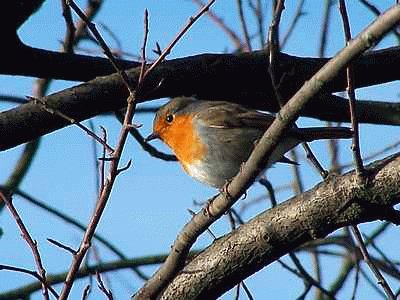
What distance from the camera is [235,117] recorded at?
4.96 meters

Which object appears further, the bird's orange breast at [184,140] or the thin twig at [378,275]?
the bird's orange breast at [184,140]

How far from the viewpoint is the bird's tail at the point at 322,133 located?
183 inches

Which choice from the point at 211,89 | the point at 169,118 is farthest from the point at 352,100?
the point at 169,118

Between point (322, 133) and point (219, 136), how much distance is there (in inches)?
21.2

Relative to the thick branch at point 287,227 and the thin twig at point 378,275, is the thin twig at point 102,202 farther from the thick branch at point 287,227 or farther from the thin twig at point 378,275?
the thin twig at point 378,275

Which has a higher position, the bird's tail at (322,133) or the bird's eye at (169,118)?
the bird's eye at (169,118)

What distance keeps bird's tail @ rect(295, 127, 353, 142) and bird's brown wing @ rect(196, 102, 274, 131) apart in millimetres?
226

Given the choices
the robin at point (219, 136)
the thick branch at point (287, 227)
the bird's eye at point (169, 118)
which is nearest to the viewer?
the thick branch at point (287, 227)

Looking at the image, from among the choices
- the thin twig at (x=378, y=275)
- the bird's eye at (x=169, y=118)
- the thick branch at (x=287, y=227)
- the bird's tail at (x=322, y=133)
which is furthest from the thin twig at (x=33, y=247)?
the bird's eye at (x=169, y=118)

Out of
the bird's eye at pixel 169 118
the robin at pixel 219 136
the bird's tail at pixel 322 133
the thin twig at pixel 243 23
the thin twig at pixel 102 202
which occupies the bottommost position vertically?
the thin twig at pixel 102 202

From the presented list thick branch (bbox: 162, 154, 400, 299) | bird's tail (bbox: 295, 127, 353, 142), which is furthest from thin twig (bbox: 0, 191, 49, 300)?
bird's tail (bbox: 295, 127, 353, 142)

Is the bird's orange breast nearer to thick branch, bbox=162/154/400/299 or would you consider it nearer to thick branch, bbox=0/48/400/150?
thick branch, bbox=0/48/400/150

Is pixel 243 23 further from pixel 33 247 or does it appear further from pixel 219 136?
pixel 33 247

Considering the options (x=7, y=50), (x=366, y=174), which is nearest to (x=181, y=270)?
(x=366, y=174)
